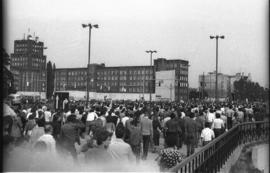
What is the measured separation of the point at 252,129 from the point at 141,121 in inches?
392

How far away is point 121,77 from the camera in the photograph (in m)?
156

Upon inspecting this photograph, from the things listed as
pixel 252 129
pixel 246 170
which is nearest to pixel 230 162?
pixel 246 170

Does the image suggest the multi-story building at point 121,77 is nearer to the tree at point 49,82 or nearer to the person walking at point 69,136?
the tree at point 49,82

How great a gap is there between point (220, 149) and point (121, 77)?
143 m

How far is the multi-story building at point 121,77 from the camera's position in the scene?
148000mm

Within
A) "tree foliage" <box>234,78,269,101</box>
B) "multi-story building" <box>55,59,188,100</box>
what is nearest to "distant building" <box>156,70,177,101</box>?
"tree foliage" <box>234,78,269,101</box>

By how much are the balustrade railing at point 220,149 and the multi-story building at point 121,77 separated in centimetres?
12140

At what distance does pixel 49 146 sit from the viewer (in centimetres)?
814

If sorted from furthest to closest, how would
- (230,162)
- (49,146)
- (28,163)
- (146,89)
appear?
(146,89) < (230,162) < (49,146) < (28,163)

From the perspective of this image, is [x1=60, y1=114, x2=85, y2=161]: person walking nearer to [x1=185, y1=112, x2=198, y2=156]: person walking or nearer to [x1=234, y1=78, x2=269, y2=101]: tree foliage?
[x1=185, y1=112, x2=198, y2=156]: person walking

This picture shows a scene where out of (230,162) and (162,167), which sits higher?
(162,167)

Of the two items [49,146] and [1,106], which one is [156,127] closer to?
[49,146]

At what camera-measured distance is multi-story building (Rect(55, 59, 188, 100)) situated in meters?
148

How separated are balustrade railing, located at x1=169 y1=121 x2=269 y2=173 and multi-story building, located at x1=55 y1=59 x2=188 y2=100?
12140cm
